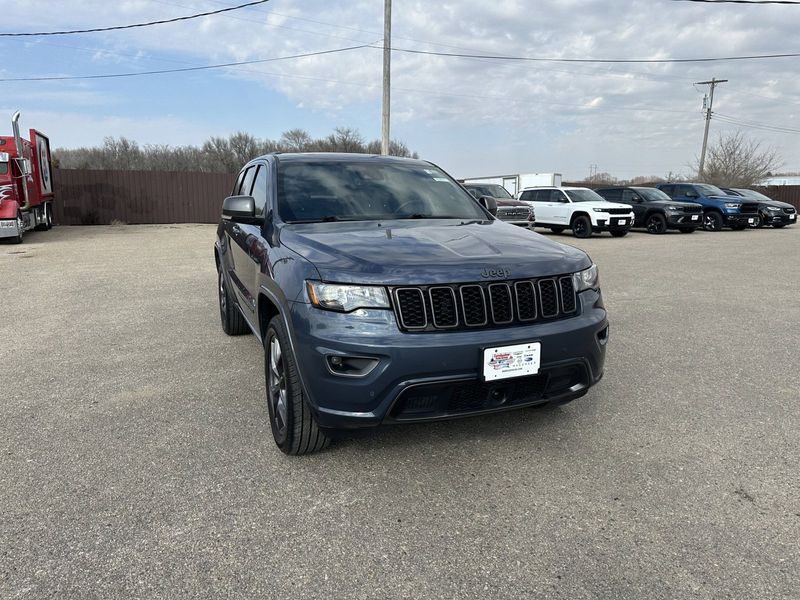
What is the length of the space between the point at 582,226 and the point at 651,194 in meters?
4.47

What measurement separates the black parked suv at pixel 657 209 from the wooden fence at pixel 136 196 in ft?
52.7

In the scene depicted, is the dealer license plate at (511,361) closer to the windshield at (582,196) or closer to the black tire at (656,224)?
the windshield at (582,196)

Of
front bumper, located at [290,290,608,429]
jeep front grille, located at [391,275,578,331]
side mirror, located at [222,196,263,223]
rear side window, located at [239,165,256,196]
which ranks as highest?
rear side window, located at [239,165,256,196]

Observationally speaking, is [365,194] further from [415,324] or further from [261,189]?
[415,324]

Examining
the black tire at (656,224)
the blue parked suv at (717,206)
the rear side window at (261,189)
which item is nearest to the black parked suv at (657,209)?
the black tire at (656,224)

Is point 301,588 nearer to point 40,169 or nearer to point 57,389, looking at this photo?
point 57,389

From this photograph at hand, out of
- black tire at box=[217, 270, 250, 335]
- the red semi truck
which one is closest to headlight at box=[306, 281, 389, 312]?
black tire at box=[217, 270, 250, 335]

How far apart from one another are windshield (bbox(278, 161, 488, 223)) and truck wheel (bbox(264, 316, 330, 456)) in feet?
2.87

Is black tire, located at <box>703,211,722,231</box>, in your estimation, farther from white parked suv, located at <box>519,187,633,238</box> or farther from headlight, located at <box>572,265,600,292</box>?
headlight, located at <box>572,265,600,292</box>

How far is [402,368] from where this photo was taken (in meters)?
2.42

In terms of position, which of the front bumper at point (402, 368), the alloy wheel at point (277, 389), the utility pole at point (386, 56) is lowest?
the alloy wheel at point (277, 389)

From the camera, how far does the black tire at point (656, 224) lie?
770 inches

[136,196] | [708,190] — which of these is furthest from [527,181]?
[136,196]

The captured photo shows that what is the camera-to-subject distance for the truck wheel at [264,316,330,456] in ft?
9.07
